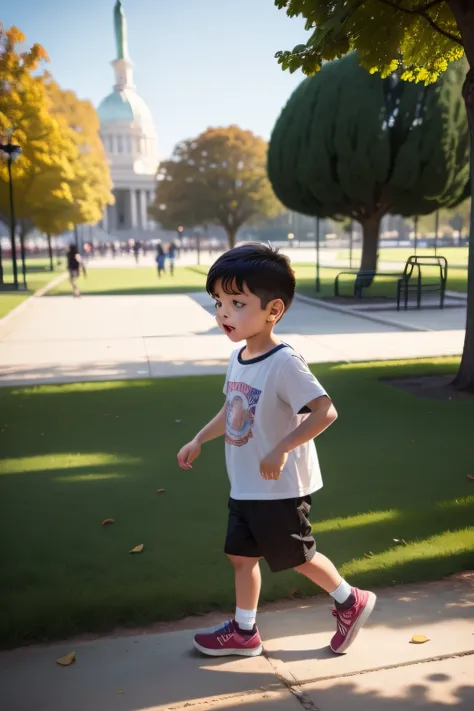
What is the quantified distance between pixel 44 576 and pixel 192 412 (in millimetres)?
3759

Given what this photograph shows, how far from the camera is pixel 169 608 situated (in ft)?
10.9

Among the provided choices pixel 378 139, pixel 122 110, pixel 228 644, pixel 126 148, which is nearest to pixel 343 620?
pixel 228 644

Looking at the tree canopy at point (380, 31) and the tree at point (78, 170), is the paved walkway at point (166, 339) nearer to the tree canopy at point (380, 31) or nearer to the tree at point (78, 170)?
the tree canopy at point (380, 31)

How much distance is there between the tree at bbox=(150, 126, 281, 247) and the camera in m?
52.4

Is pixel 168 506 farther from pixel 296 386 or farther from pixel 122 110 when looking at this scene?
pixel 122 110

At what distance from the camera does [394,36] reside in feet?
25.2

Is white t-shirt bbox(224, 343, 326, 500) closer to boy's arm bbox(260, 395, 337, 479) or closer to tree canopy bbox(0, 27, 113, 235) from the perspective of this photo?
boy's arm bbox(260, 395, 337, 479)

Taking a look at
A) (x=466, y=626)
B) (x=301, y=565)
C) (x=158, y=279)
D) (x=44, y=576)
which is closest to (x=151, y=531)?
(x=44, y=576)

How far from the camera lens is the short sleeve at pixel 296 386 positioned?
8.66 ft

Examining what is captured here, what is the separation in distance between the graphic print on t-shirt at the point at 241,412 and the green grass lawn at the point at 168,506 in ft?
Result: 3.36

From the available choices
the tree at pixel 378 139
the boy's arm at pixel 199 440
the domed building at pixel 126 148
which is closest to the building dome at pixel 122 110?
the domed building at pixel 126 148

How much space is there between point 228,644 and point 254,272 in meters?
1.47

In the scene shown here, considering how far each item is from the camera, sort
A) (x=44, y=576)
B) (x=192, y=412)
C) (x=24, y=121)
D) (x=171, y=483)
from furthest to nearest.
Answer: (x=24, y=121)
(x=192, y=412)
(x=171, y=483)
(x=44, y=576)

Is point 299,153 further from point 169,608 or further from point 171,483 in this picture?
point 169,608
